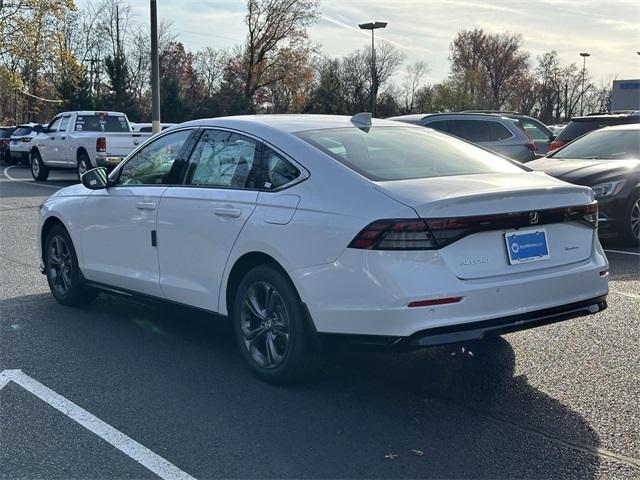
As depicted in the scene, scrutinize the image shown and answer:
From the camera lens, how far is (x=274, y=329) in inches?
179

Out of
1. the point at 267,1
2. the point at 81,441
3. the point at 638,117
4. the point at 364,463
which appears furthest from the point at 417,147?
the point at 267,1

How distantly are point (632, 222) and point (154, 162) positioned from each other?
249 inches

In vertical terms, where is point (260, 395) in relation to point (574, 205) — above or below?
below

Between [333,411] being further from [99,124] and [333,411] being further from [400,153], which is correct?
[99,124]

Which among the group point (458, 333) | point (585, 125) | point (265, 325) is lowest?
point (265, 325)

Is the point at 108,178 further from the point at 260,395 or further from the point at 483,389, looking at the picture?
the point at 483,389

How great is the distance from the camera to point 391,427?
3.95 meters

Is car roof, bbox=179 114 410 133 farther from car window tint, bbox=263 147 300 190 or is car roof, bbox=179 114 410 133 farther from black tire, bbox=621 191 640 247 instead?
black tire, bbox=621 191 640 247

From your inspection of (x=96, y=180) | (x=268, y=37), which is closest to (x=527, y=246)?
(x=96, y=180)

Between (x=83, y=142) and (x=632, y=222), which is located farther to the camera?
(x=83, y=142)

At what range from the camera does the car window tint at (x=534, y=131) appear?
18.2m

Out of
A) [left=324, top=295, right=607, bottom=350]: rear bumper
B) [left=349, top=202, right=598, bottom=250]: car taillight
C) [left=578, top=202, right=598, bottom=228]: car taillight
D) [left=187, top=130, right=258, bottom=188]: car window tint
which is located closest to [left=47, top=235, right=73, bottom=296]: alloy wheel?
[left=187, top=130, right=258, bottom=188]: car window tint

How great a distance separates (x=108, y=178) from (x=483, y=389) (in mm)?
3409

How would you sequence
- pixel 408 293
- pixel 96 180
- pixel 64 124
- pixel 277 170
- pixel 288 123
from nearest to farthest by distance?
1. pixel 408 293
2. pixel 277 170
3. pixel 288 123
4. pixel 96 180
5. pixel 64 124
